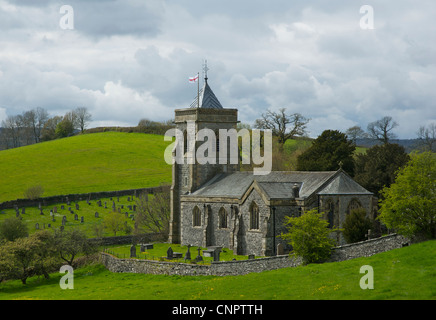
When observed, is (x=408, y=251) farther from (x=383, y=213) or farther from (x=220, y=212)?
(x=220, y=212)

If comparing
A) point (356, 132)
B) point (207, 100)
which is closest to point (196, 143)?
point (207, 100)

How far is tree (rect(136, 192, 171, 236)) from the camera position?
60722mm

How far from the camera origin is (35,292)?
39000 millimetres

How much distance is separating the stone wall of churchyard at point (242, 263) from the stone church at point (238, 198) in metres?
5.87

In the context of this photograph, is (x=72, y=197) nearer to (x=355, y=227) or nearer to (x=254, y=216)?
(x=254, y=216)

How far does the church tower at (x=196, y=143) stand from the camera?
180 ft

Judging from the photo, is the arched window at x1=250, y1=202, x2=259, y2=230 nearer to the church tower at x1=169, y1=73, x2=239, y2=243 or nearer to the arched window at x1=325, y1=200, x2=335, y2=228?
the arched window at x1=325, y1=200, x2=335, y2=228

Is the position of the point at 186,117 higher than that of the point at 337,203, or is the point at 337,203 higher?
the point at 186,117

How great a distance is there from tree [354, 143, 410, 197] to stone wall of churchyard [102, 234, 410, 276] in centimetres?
2253

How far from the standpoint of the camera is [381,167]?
56312 mm

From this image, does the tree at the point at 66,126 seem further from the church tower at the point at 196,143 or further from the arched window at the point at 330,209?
the arched window at the point at 330,209

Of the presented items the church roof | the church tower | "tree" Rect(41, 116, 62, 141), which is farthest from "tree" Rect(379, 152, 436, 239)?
"tree" Rect(41, 116, 62, 141)
